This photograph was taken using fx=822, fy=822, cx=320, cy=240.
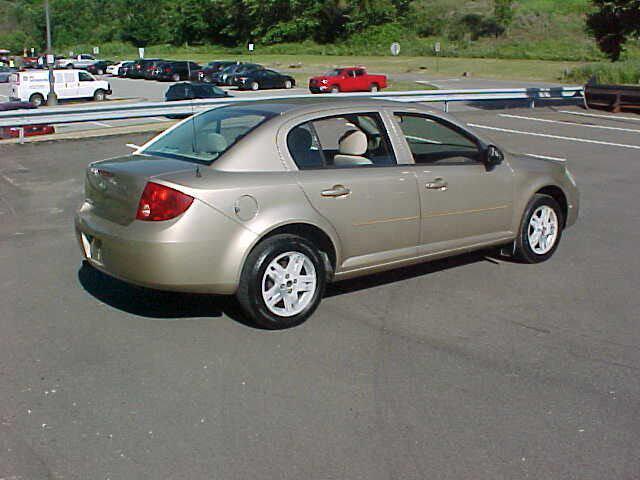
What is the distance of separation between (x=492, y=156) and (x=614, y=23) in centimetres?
2547

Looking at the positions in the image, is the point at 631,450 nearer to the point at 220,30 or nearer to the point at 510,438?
the point at 510,438

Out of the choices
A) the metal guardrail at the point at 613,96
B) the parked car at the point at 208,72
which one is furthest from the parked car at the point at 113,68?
the metal guardrail at the point at 613,96

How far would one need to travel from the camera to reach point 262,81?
160ft

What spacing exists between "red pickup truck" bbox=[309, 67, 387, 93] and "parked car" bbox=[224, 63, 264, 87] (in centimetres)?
581

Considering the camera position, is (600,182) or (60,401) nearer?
(60,401)

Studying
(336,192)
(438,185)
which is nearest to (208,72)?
(438,185)

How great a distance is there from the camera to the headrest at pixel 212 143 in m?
5.94

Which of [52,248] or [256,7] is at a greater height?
[256,7]

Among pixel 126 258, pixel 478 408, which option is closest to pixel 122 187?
pixel 126 258

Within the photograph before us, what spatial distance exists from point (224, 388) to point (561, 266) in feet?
13.4

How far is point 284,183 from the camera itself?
228 inches

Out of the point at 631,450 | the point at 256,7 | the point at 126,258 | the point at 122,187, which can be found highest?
the point at 256,7

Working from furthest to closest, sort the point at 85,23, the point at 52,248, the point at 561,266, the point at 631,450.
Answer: the point at 85,23
the point at 52,248
the point at 561,266
the point at 631,450

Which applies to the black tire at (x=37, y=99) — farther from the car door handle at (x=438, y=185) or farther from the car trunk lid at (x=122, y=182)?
the car door handle at (x=438, y=185)
